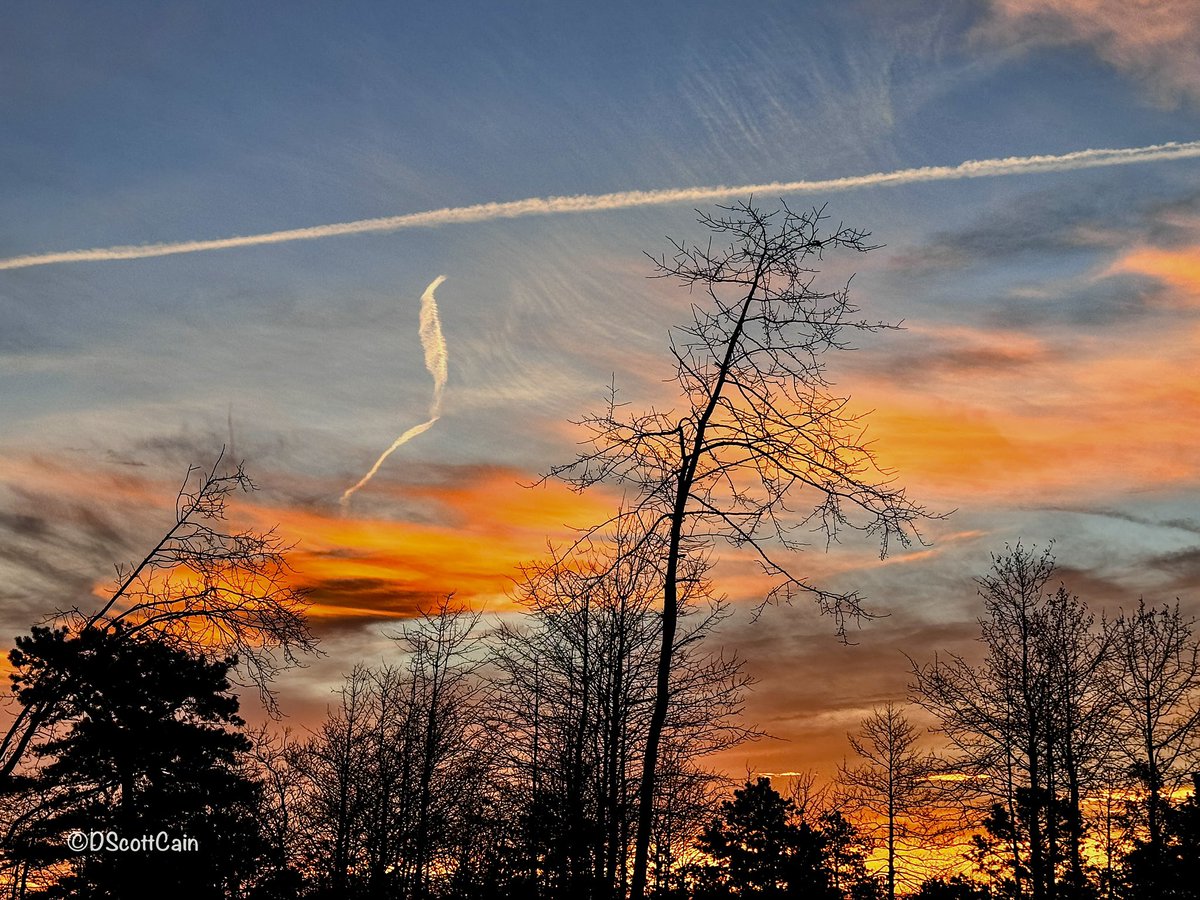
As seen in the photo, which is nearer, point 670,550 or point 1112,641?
point 670,550

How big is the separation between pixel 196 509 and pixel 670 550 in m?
5.71

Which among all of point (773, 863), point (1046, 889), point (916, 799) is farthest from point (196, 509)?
point (773, 863)

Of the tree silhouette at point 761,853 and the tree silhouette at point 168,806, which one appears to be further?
the tree silhouette at point 761,853

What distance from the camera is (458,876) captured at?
80.6 feet

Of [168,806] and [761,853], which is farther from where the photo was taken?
[761,853]

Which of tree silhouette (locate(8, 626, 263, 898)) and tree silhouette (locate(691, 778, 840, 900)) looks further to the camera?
tree silhouette (locate(691, 778, 840, 900))

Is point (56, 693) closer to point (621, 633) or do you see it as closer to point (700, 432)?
point (700, 432)

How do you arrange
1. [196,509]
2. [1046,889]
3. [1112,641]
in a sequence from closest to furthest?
[196,509] → [1046,889] → [1112,641]

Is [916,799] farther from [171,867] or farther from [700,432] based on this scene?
[700,432]

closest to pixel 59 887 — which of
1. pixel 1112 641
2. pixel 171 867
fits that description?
pixel 171 867

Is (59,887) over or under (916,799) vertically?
under

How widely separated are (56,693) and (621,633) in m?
14.6

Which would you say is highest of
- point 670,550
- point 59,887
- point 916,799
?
point 670,550

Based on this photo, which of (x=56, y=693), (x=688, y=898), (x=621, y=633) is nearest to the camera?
(x=56, y=693)
